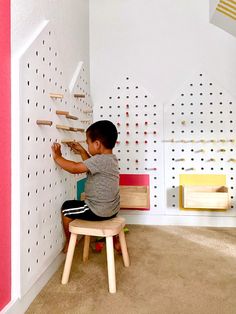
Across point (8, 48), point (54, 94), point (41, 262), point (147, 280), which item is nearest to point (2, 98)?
point (8, 48)

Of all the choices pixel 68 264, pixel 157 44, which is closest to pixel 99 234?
pixel 68 264

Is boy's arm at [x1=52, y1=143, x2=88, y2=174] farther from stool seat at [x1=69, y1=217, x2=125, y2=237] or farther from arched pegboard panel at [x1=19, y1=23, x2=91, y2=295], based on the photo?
stool seat at [x1=69, y1=217, x2=125, y2=237]

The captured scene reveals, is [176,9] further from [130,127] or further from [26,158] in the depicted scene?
[26,158]

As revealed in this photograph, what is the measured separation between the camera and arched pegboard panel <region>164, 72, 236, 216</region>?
2.31 meters

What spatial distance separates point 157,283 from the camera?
137cm

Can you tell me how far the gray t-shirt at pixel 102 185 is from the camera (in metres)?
1.54

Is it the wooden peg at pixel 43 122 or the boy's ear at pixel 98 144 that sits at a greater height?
the wooden peg at pixel 43 122

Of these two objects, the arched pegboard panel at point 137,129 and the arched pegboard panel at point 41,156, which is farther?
the arched pegboard panel at point 137,129

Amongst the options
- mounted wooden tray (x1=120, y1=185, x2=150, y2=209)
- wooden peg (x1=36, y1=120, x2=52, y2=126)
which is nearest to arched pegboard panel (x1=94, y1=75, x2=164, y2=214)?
mounted wooden tray (x1=120, y1=185, x2=150, y2=209)

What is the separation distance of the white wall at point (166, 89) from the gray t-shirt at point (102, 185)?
0.83 metres

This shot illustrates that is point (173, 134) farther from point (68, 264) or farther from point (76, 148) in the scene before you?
point (68, 264)

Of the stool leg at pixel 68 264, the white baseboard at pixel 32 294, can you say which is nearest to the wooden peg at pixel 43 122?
the stool leg at pixel 68 264

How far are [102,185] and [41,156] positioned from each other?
16.0 inches

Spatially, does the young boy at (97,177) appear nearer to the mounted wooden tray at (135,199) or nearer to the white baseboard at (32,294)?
the white baseboard at (32,294)
